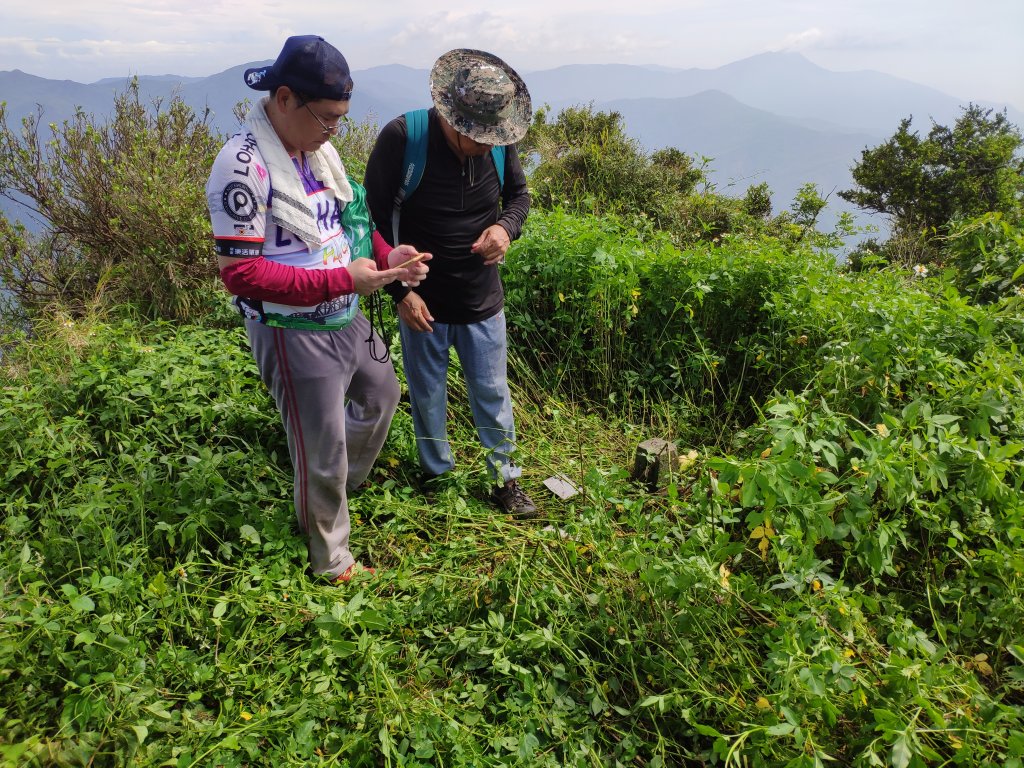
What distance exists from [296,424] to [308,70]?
124cm

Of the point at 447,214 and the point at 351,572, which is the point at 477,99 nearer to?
the point at 447,214

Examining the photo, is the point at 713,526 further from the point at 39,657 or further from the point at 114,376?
the point at 114,376

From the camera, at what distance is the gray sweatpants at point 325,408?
223 cm

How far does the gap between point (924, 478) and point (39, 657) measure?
9.99 ft

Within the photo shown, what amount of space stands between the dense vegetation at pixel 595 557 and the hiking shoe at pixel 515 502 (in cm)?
10

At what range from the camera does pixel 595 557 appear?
2436 mm

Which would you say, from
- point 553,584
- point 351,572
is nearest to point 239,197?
point 351,572

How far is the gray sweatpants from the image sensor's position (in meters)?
2.23

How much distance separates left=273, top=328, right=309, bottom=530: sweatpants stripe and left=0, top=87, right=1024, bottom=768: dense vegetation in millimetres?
259

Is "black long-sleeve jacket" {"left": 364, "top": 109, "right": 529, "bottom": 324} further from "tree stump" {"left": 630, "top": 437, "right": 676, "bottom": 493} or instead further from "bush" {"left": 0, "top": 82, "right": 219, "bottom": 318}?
"bush" {"left": 0, "top": 82, "right": 219, "bottom": 318}

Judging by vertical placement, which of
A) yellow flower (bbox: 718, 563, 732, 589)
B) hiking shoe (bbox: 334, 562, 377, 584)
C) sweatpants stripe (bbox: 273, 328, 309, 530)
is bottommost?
hiking shoe (bbox: 334, 562, 377, 584)

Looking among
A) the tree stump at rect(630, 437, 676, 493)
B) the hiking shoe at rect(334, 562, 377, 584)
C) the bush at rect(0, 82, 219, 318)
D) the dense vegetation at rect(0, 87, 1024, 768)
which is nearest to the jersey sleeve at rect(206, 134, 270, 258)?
the dense vegetation at rect(0, 87, 1024, 768)

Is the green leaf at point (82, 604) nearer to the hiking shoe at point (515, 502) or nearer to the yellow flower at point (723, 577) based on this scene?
the hiking shoe at point (515, 502)

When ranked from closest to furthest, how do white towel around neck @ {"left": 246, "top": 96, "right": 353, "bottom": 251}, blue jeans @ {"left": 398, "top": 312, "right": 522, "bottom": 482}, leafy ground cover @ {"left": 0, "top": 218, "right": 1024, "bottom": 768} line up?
leafy ground cover @ {"left": 0, "top": 218, "right": 1024, "bottom": 768} → white towel around neck @ {"left": 246, "top": 96, "right": 353, "bottom": 251} → blue jeans @ {"left": 398, "top": 312, "right": 522, "bottom": 482}
